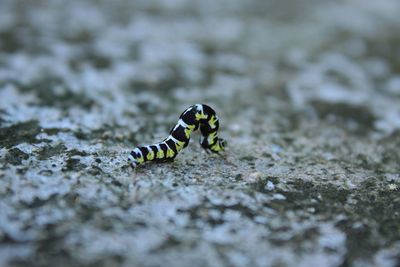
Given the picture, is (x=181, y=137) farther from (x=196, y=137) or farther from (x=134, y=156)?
(x=196, y=137)

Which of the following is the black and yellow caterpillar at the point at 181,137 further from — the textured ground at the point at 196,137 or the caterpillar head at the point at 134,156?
the textured ground at the point at 196,137

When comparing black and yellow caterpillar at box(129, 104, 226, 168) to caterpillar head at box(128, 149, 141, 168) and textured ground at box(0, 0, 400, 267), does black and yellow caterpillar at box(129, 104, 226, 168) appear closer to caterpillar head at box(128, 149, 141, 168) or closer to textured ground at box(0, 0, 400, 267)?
caterpillar head at box(128, 149, 141, 168)

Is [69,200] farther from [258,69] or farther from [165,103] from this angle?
[258,69]

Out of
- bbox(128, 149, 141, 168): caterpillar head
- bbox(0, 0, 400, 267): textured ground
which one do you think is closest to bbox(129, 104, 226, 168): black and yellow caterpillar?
bbox(128, 149, 141, 168): caterpillar head

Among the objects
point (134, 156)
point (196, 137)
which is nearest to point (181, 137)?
point (134, 156)

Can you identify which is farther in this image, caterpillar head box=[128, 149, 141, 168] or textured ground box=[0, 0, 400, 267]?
caterpillar head box=[128, 149, 141, 168]

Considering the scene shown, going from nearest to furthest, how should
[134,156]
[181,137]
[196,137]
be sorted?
[134,156]
[181,137]
[196,137]

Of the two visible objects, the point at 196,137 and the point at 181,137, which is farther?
the point at 196,137
